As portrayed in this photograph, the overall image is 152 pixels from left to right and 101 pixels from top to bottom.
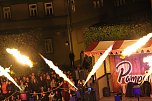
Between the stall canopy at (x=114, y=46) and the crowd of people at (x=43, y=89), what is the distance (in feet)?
6.78

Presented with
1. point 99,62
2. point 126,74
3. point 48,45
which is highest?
point 48,45

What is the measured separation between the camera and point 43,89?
28.1 m

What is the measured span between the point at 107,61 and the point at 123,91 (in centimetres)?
219

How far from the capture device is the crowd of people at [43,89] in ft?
88.6

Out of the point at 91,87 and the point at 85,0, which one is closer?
the point at 91,87

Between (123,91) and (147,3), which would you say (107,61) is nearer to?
(123,91)

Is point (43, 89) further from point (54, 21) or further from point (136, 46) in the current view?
point (54, 21)

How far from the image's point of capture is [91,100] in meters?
26.4

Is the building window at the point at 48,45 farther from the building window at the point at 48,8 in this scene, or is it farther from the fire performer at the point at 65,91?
the fire performer at the point at 65,91

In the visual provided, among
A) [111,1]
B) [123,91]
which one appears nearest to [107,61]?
[123,91]

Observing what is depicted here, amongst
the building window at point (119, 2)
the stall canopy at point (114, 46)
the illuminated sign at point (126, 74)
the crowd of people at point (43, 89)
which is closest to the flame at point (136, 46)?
the stall canopy at point (114, 46)

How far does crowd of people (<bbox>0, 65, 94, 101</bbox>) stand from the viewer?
88.6 feet

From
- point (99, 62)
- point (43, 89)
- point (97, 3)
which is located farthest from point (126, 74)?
point (97, 3)

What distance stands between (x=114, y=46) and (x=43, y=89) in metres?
5.29
